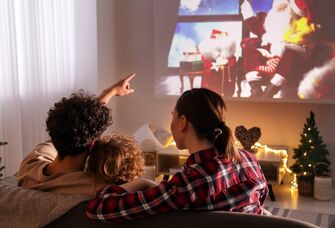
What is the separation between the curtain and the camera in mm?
3830

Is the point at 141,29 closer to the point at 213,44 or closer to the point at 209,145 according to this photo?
the point at 213,44

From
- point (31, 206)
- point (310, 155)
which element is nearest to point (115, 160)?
point (31, 206)

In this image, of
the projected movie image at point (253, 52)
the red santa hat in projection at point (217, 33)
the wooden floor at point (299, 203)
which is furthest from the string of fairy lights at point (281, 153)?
the red santa hat in projection at point (217, 33)

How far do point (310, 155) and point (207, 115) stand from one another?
265 centimetres

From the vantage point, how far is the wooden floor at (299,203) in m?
3.59

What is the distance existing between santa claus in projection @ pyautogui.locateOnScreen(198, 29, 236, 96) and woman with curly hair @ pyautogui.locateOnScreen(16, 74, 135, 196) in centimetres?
271

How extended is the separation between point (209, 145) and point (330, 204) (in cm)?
268

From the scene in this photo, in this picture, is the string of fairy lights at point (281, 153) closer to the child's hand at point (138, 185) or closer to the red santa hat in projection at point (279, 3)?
the red santa hat in projection at point (279, 3)

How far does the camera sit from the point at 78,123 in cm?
145

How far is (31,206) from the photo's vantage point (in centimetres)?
A: 134

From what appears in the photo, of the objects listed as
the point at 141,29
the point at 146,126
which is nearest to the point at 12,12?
the point at 141,29

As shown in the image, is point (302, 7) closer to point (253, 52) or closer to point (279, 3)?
point (279, 3)

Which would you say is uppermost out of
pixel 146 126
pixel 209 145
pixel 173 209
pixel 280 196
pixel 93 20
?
pixel 93 20

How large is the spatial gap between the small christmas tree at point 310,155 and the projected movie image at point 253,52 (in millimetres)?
279
